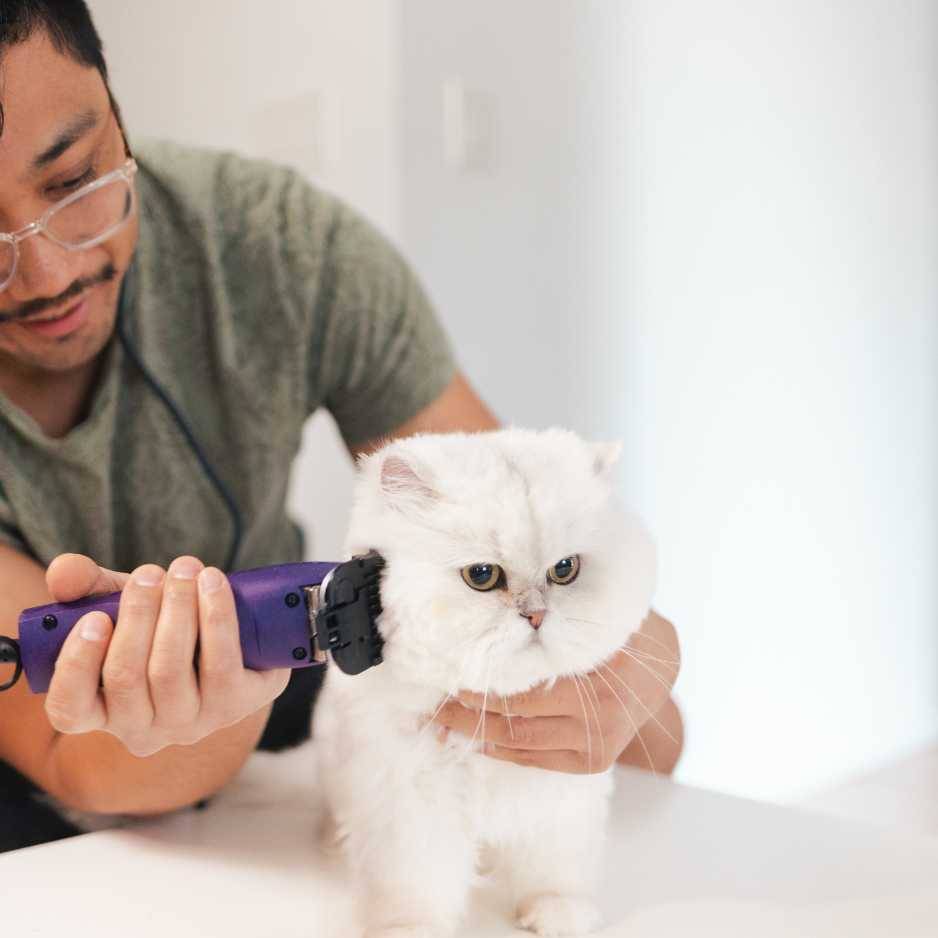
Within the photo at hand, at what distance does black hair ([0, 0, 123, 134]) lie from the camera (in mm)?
632

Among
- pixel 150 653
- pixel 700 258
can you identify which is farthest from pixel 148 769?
pixel 700 258

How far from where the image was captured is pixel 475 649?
1.68 ft

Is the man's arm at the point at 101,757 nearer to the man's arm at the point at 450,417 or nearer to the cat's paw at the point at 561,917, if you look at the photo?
the cat's paw at the point at 561,917

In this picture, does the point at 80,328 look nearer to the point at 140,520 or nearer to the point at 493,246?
the point at 140,520

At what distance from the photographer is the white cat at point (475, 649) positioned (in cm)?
52

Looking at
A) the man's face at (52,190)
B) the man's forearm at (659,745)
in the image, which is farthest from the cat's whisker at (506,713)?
the man's face at (52,190)

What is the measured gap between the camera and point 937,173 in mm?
2168

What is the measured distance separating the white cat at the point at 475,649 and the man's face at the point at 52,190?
312 mm

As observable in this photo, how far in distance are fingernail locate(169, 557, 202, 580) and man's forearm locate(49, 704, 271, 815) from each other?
168mm

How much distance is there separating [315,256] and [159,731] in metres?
0.57

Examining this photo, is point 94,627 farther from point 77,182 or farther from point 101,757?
point 77,182

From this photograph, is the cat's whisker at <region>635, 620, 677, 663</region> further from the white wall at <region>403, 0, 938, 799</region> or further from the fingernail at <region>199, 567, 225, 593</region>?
the white wall at <region>403, 0, 938, 799</region>

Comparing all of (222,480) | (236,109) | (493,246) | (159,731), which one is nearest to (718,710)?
(493,246)

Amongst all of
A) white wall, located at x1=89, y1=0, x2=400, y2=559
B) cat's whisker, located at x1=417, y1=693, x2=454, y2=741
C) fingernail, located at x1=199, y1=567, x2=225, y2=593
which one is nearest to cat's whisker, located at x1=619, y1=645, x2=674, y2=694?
cat's whisker, located at x1=417, y1=693, x2=454, y2=741
